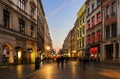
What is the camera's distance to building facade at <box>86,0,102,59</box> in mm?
57312

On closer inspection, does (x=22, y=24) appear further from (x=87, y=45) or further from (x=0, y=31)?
(x=87, y=45)

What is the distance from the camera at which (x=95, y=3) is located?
61438 mm

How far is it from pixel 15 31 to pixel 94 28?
25.9m

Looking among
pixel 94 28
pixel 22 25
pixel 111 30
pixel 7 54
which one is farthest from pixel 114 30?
pixel 7 54

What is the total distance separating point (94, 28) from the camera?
203ft

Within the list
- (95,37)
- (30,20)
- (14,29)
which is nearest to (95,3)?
(95,37)

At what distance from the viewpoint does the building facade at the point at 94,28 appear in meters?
57.3

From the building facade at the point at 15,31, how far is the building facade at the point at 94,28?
1444 centimetres

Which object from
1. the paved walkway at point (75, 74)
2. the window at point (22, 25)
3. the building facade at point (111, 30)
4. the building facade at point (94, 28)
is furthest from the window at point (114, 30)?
the paved walkway at point (75, 74)

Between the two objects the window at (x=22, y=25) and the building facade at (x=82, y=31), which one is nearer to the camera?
the window at (x=22, y=25)

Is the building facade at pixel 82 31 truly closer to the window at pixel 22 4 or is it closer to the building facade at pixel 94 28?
the building facade at pixel 94 28

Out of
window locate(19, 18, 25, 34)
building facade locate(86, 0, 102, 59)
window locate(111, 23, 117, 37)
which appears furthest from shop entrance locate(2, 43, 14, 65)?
building facade locate(86, 0, 102, 59)

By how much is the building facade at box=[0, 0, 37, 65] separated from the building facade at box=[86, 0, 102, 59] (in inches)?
569

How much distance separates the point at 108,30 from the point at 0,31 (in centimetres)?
2357
